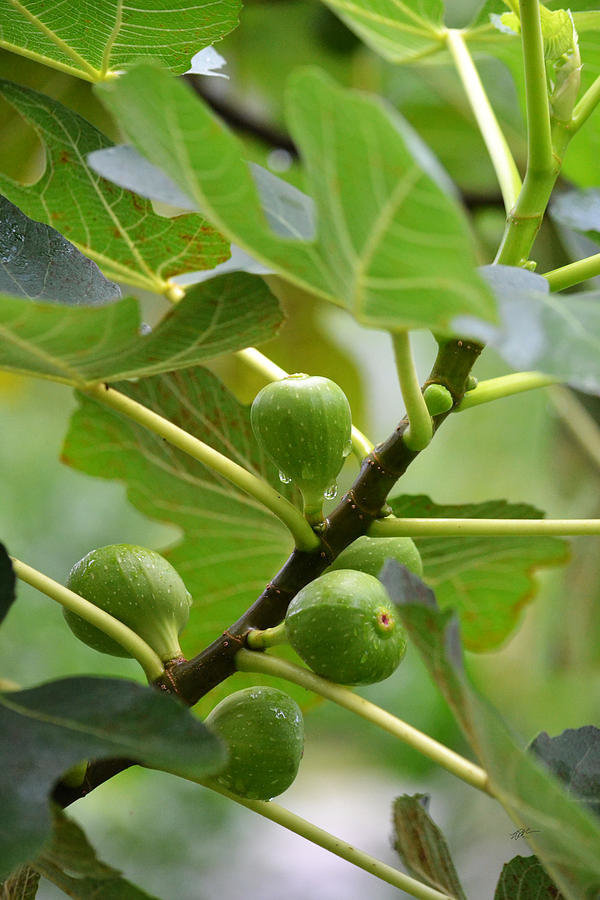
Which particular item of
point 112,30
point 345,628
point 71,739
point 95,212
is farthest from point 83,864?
point 112,30

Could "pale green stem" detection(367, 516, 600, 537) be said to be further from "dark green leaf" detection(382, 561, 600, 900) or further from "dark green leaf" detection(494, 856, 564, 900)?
"dark green leaf" detection(494, 856, 564, 900)

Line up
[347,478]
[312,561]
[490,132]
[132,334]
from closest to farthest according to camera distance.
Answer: [132,334], [312,561], [490,132], [347,478]

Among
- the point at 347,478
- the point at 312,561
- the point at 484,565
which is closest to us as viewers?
the point at 312,561

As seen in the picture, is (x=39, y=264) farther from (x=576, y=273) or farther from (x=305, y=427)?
(x=576, y=273)

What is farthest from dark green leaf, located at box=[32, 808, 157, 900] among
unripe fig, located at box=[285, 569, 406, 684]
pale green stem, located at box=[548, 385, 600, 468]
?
pale green stem, located at box=[548, 385, 600, 468]

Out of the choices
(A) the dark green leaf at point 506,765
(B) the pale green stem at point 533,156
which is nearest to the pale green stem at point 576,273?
(B) the pale green stem at point 533,156

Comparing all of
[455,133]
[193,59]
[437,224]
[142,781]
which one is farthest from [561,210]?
[142,781]
